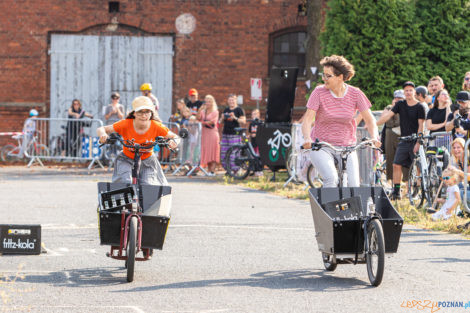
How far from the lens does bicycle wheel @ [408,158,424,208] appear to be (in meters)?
14.8

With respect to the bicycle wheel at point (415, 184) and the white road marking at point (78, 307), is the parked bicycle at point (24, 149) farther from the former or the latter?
the white road marking at point (78, 307)

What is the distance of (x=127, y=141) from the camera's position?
8586 millimetres

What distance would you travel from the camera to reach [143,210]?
870cm

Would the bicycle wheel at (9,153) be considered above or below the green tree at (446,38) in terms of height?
below

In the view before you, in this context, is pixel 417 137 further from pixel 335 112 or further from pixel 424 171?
pixel 335 112

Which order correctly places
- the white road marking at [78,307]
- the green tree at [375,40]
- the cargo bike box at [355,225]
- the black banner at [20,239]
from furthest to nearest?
the green tree at [375,40], the black banner at [20,239], the cargo bike box at [355,225], the white road marking at [78,307]

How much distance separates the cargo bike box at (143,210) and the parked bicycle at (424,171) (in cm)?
640

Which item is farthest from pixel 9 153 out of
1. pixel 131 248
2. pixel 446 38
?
pixel 131 248

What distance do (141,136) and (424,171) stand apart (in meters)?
6.66

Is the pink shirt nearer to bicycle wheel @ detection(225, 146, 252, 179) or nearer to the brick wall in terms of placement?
bicycle wheel @ detection(225, 146, 252, 179)

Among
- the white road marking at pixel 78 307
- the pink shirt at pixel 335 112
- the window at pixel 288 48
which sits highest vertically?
the window at pixel 288 48

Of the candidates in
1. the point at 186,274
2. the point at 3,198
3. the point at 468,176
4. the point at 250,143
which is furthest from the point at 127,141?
the point at 250,143

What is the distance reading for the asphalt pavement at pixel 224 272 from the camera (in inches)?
279

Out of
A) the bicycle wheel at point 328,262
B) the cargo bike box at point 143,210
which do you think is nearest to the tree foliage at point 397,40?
the bicycle wheel at point 328,262
